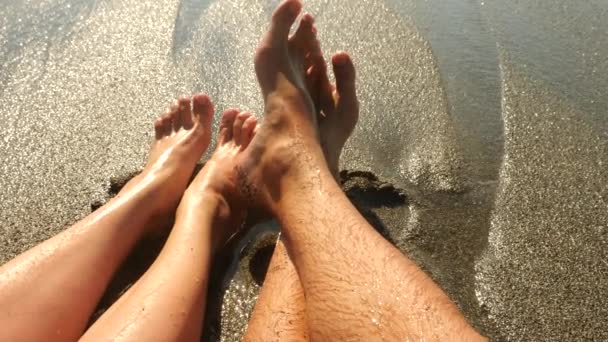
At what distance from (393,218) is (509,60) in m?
1.13

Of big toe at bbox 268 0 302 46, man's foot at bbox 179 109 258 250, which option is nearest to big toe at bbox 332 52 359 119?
big toe at bbox 268 0 302 46

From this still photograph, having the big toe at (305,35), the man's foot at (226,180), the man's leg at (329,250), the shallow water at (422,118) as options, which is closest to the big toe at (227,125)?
the man's foot at (226,180)

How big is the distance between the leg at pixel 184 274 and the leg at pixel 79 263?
97mm

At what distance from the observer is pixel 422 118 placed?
7.97ft

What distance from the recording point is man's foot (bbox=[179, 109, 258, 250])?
6.82 feet

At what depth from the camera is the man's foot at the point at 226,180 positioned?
2.08 metres

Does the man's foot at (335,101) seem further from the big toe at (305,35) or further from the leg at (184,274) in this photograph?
the leg at (184,274)

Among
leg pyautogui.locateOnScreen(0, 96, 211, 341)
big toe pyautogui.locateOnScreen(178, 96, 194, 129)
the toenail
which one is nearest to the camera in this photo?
leg pyautogui.locateOnScreen(0, 96, 211, 341)

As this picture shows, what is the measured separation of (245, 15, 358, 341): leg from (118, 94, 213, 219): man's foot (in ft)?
1.63

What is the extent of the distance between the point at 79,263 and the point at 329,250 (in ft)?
2.42

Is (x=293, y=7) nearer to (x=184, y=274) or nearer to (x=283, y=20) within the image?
(x=283, y=20)

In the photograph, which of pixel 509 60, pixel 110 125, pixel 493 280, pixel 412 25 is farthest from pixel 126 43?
pixel 493 280

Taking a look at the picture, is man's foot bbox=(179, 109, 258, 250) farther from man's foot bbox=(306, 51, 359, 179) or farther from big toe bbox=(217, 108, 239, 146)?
man's foot bbox=(306, 51, 359, 179)

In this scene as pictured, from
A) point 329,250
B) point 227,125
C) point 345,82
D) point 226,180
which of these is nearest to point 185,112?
point 227,125
